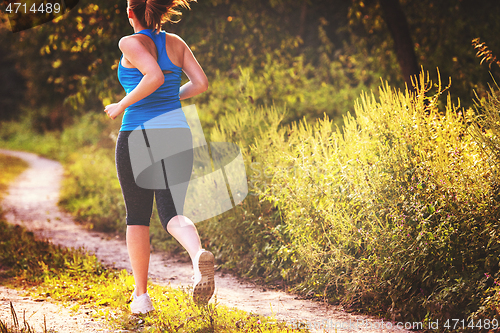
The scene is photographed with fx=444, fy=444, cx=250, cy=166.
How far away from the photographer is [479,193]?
2928 mm

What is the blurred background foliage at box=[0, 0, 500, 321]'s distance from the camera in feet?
9.70

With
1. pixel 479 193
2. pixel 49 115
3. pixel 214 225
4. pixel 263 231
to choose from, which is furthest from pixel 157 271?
pixel 49 115

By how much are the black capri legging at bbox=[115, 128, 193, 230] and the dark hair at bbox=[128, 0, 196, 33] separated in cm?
70

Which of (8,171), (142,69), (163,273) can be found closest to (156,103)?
(142,69)

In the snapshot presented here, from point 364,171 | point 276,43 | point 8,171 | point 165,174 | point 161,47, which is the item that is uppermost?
point 276,43

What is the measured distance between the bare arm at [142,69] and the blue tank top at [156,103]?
0.12 metres

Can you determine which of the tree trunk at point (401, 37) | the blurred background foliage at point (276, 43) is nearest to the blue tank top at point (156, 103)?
the blurred background foliage at point (276, 43)

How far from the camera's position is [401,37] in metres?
7.31

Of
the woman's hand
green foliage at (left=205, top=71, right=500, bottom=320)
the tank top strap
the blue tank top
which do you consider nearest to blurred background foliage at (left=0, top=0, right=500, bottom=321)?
green foliage at (left=205, top=71, right=500, bottom=320)

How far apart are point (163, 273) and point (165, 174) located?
208 cm

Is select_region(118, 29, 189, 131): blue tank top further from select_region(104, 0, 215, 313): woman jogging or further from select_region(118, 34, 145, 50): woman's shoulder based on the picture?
select_region(118, 34, 145, 50): woman's shoulder

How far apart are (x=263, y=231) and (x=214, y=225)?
0.72m

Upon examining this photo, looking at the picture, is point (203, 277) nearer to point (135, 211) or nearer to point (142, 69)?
point (135, 211)

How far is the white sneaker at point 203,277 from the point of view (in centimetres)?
269
